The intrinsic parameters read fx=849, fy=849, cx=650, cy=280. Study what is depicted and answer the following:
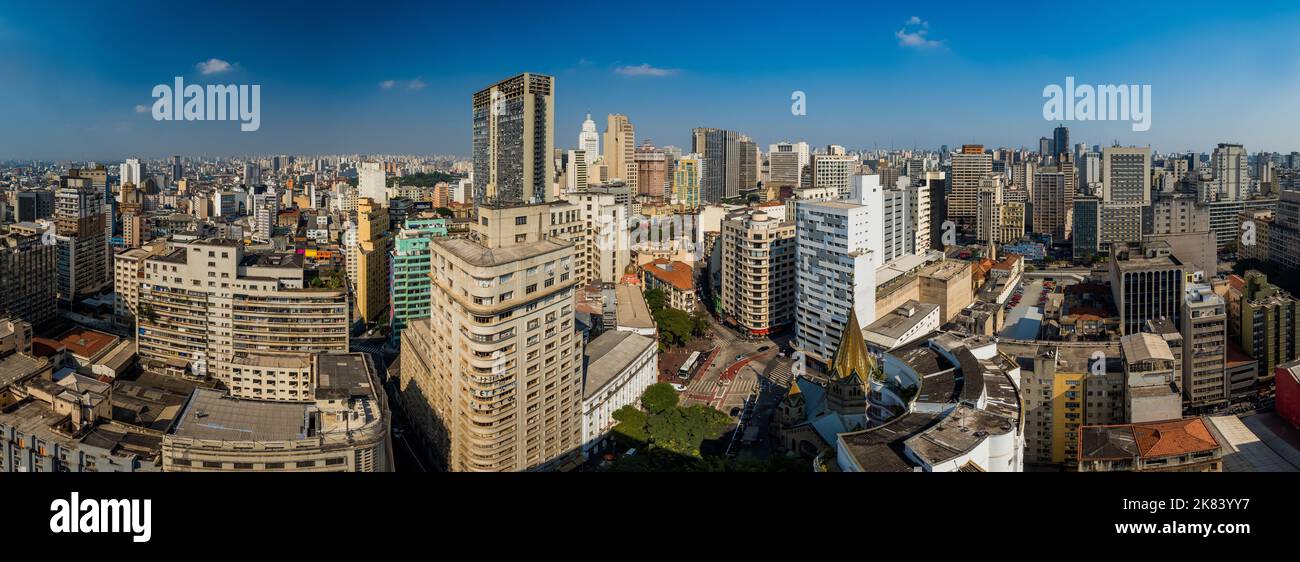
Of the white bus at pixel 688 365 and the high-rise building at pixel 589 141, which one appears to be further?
the high-rise building at pixel 589 141

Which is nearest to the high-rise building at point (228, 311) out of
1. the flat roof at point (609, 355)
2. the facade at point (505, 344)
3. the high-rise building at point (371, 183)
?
the flat roof at point (609, 355)

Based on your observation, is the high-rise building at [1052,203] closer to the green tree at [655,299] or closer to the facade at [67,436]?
the green tree at [655,299]

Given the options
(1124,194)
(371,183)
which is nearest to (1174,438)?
(1124,194)

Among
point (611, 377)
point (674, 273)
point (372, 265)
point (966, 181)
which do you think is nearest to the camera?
point (611, 377)

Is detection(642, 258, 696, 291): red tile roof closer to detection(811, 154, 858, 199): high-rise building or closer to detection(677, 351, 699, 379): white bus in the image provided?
detection(677, 351, 699, 379): white bus

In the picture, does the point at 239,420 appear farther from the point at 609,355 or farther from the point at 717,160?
the point at 717,160
